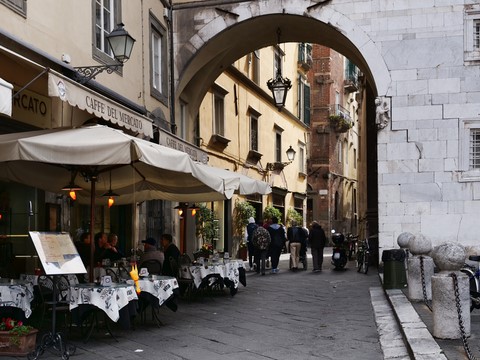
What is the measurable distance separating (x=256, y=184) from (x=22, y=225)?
14.8 ft

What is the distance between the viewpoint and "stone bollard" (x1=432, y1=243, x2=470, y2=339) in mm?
6570

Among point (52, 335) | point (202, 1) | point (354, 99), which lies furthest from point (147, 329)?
point (354, 99)

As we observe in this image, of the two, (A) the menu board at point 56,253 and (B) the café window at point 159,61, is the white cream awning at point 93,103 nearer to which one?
(A) the menu board at point 56,253


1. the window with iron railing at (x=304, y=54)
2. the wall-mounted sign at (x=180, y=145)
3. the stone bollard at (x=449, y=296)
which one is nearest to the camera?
the stone bollard at (x=449, y=296)

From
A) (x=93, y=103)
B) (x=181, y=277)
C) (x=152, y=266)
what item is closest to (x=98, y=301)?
(x=93, y=103)

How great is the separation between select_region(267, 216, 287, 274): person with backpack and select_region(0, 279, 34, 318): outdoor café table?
10758 mm

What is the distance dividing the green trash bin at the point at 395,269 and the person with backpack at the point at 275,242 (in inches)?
257

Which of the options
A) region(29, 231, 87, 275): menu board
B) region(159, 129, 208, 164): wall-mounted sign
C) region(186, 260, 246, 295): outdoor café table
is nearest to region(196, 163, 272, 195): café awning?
region(159, 129, 208, 164): wall-mounted sign

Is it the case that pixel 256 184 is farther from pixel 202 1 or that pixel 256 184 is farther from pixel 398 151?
pixel 202 1

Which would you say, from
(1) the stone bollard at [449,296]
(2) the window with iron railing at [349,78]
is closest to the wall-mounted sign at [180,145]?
(1) the stone bollard at [449,296]

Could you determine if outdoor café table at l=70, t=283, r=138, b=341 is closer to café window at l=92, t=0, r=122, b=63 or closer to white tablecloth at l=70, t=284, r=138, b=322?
white tablecloth at l=70, t=284, r=138, b=322

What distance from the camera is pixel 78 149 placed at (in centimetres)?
718

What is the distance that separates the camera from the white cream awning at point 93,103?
24.2 feet
